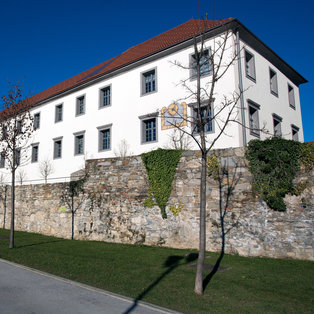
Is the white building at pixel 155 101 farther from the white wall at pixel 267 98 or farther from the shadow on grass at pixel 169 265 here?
the shadow on grass at pixel 169 265

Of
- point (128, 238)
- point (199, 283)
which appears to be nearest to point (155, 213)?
point (128, 238)

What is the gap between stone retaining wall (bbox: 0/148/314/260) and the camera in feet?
31.7

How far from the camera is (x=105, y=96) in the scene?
977 inches

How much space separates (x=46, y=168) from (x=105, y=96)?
8.65 metres

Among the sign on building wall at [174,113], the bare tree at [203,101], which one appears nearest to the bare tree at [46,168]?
the sign on building wall at [174,113]

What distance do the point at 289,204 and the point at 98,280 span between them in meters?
6.39

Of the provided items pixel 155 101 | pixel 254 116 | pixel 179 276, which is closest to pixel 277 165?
pixel 179 276

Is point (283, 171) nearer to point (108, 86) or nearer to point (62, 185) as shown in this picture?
point (62, 185)

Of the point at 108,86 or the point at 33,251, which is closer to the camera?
the point at 33,251

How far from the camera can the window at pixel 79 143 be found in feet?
83.9

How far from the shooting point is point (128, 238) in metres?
13.0

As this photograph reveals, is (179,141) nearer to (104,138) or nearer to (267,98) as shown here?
(267,98)

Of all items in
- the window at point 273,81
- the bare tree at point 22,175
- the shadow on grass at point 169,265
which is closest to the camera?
the shadow on grass at point 169,265

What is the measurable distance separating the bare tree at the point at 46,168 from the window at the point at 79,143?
3555 millimetres
